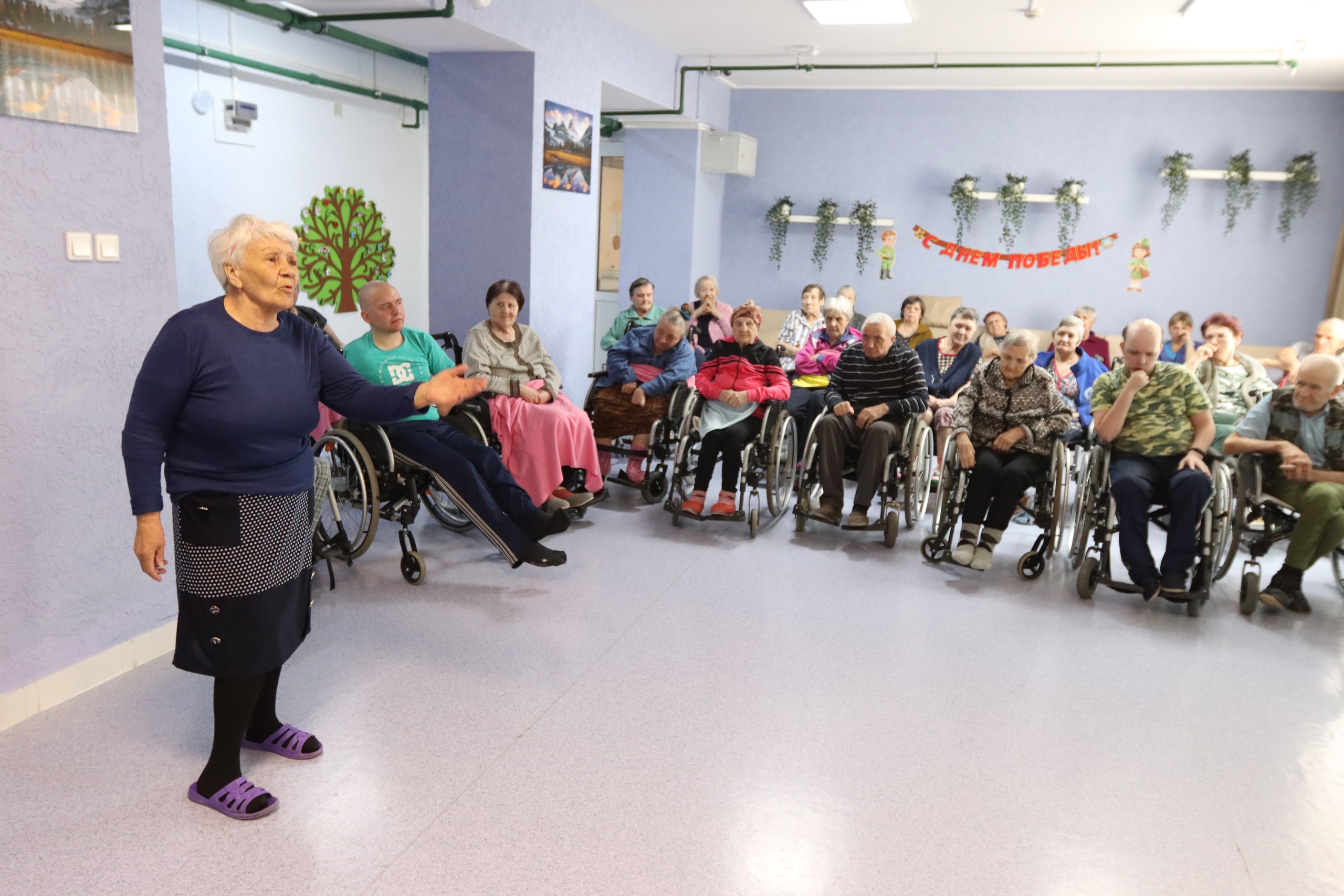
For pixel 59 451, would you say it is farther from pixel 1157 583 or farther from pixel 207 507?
pixel 1157 583

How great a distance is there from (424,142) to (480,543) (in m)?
3.97

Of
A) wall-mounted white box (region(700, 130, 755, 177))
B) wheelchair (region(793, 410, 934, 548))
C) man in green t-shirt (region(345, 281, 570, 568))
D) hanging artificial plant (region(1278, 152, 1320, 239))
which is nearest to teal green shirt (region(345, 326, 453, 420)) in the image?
man in green t-shirt (region(345, 281, 570, 568))

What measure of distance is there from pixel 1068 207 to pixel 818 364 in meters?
3.13

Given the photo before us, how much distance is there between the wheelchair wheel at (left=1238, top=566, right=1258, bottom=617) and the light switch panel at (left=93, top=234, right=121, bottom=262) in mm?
4030

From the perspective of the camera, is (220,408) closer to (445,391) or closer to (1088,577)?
(445,391)

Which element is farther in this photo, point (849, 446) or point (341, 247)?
point (341, 247)

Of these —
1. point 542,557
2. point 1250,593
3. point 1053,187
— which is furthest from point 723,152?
point 1250,593

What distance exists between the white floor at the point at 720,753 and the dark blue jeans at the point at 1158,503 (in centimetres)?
21

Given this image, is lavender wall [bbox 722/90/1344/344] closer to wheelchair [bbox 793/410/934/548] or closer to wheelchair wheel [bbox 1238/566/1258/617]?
wheelchair [bbox 793/410/934/548]

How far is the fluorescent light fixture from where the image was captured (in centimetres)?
483

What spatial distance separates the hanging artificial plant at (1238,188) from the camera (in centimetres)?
649

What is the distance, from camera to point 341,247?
6.07 metres

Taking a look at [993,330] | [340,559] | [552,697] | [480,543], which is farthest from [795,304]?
[552,697]

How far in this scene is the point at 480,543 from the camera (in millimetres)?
4031
